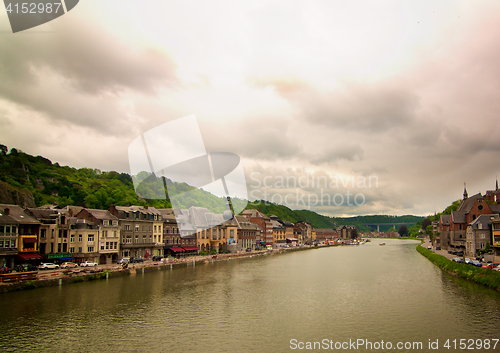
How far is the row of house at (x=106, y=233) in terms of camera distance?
4409 centimetres

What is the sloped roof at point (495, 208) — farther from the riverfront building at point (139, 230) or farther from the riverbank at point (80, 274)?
the riverfront building at point (139, 230)

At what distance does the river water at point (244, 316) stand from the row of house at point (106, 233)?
41.9 ft

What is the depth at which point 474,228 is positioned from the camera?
59.7 metres

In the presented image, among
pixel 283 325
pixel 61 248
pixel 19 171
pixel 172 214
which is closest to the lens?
pixel 283 325

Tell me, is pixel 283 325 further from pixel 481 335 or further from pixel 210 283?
pixel 210 283

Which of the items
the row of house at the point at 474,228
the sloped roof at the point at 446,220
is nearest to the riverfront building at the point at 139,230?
the row of house at the point at 474,228

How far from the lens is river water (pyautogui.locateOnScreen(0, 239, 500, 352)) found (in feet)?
67.3

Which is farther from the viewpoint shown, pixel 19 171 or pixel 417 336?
pixel 19 171

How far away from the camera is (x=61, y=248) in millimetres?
49875

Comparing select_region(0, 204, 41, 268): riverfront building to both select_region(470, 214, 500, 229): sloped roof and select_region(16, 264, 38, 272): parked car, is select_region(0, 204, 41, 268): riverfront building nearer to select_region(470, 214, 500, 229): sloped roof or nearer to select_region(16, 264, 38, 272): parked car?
select_region(16, 264, 38, 272): parked car

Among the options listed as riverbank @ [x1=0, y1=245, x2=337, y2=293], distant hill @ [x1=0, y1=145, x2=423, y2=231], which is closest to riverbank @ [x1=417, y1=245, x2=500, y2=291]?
riverbank @ [x1=0, y1=245, x2=337, y2=293]

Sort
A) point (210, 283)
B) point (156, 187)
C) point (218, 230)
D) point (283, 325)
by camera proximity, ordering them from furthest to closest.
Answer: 1. point (156, 187)
2. point (218, 230)
3. point (210, 283)
4. point (283, 325)

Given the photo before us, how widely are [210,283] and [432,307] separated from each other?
78.9 feet

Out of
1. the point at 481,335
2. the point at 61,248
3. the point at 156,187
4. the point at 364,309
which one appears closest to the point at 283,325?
the point at 364,309
